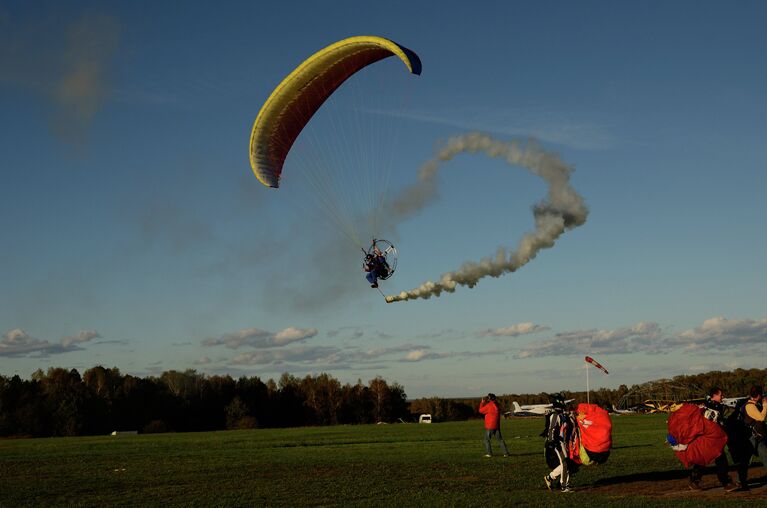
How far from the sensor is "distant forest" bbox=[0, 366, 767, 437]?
8050 cm

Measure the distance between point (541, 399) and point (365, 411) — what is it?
30.5 meters

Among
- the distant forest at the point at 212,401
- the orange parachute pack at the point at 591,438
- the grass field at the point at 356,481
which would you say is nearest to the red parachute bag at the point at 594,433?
the orange parachute pack at the point at 591,438

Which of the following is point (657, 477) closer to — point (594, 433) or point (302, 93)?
point (594, 433)

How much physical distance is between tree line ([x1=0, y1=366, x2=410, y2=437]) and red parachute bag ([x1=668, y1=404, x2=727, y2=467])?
76502 millimetres

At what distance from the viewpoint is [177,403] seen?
91.3 metres

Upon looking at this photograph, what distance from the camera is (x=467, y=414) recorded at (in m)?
106

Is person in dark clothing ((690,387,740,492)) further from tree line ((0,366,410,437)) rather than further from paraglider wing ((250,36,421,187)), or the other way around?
tree line ((0,366,410,437))

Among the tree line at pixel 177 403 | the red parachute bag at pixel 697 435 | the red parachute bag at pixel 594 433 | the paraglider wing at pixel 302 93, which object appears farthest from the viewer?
the tree line at pixel 177 403

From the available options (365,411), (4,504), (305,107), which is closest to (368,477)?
(4,504)

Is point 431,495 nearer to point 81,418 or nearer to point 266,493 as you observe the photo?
point 266,493

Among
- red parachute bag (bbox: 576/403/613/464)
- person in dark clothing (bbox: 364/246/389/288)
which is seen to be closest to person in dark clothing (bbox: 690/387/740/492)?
red parachute bag (bbox: 576/403/613/464)

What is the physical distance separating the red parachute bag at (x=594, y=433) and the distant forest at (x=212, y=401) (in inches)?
2694

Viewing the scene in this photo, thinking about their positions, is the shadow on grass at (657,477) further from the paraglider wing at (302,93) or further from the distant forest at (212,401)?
the distant forest at (212,401)

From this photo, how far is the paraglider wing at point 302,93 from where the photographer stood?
76.7ft
